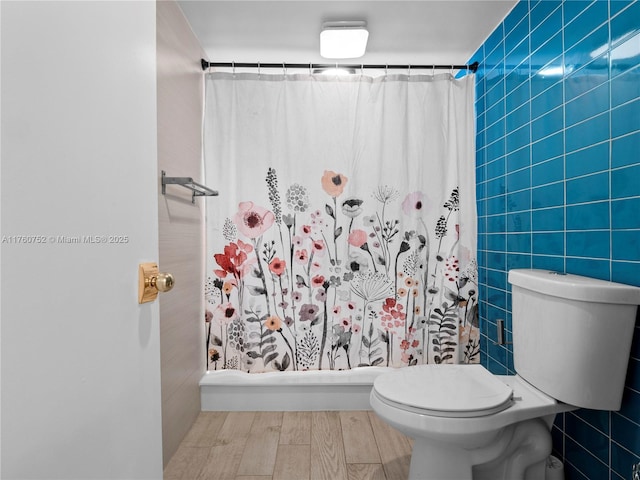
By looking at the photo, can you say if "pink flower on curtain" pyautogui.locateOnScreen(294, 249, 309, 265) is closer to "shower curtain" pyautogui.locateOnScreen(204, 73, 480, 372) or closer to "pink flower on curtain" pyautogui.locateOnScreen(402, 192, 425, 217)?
"shower curtain" pyautogui.locateOnScreen(204, 73, 480, 372)

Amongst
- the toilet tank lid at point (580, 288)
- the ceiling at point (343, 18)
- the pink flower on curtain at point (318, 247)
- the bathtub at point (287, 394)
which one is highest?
the ceiling at point (343, 18)

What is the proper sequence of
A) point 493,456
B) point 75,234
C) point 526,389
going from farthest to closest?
point 526,389 → point 493,456 → point 75,234

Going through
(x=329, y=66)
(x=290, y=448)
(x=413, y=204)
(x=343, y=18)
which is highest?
(x=343, y=18)

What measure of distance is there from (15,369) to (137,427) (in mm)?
340

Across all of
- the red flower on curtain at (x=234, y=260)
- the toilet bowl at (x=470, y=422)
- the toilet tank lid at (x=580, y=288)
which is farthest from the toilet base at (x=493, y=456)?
the red flower on curtain at (x=234, y=260)

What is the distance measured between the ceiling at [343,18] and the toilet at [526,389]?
4.65ft

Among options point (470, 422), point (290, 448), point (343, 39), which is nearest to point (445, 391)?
point (470, 422)

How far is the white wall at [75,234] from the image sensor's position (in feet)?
1.20

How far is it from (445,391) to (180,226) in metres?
1.41

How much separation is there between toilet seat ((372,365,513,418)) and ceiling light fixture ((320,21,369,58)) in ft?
5.72

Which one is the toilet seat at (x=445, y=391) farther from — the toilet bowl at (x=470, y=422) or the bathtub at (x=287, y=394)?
the bathtub at (x=287, y=394)

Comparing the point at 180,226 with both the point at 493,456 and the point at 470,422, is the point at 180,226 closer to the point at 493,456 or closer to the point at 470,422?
the point at 470,422

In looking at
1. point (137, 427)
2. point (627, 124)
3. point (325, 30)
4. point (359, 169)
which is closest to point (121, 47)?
point (137, 427)

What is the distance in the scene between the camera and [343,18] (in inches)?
79.3
